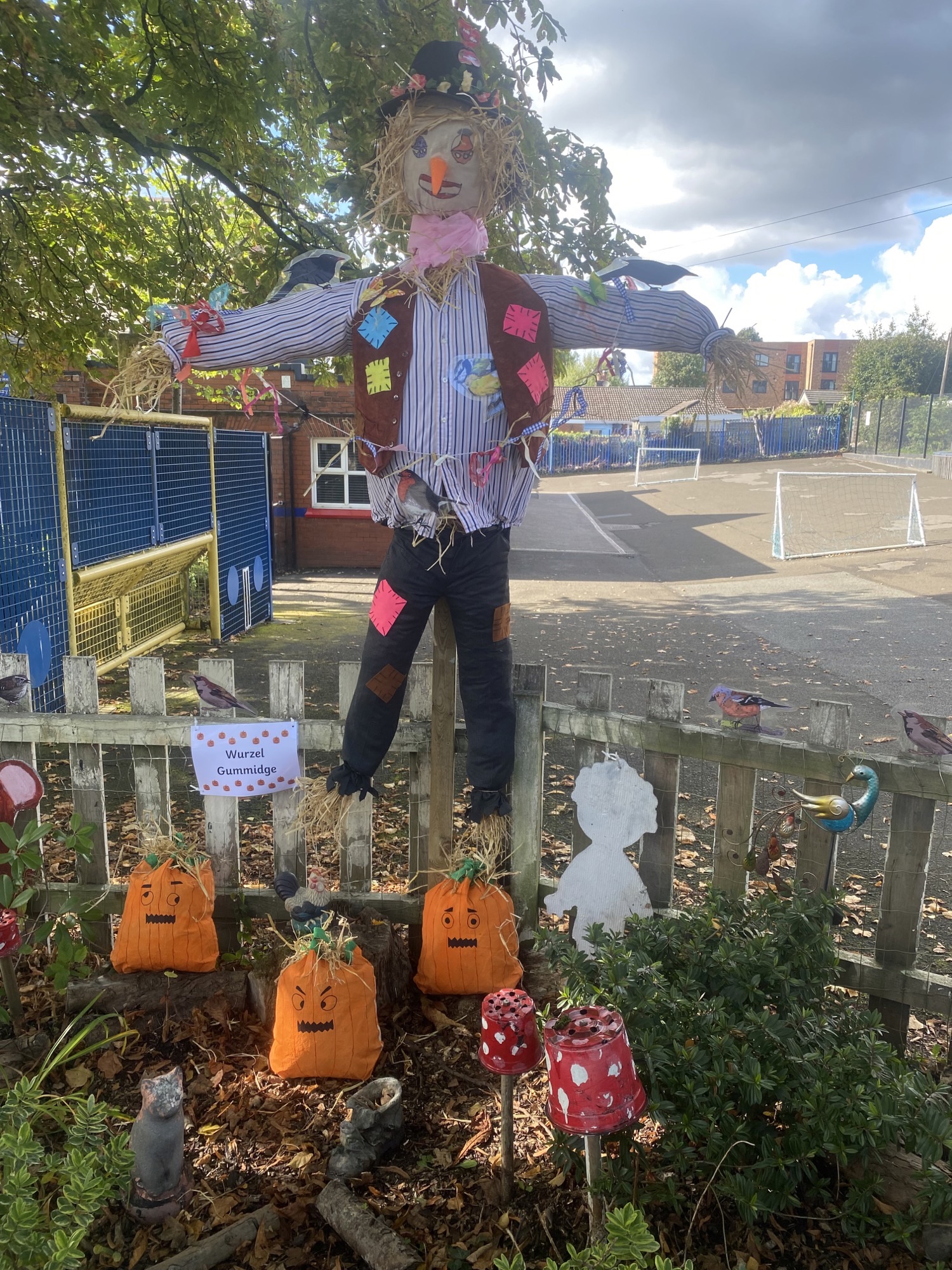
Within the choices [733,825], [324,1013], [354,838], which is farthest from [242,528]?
[733,825]

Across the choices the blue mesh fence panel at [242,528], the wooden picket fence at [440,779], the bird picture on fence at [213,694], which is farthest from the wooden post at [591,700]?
the blue mesh fence panel at [242,528]

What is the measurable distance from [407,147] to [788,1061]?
2639mm

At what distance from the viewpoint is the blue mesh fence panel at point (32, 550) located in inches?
207

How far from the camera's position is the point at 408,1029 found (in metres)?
2.85

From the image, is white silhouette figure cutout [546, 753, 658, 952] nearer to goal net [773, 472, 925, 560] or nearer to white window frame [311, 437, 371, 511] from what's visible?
goal net [773, 472, 925, 560]

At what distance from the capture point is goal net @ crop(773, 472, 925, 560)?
16406 millimetres

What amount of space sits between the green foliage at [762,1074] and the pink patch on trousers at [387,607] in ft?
3.51

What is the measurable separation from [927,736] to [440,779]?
4.91 feet

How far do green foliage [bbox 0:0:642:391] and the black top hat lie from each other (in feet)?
1.72

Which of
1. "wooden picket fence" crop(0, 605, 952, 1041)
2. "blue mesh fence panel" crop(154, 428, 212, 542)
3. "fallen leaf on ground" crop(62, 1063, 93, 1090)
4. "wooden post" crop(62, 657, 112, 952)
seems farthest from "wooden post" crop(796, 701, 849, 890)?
A: "blue mesh fence panel" crop(154, 428, 212, 542)

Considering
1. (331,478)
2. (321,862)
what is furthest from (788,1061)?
(331,478)

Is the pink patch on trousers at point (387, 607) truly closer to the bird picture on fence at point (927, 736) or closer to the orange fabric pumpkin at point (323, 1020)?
the orange fabric pumpkin at point (323, 1020)

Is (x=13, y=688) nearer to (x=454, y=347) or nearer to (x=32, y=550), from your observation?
(x=454, y=347)

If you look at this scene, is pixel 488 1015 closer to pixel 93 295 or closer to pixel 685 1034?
pixel 685 1034
